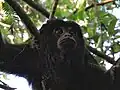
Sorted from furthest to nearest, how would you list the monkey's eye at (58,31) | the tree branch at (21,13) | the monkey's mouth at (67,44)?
the monkey's eye at (58,31), the monkey's mouth at (67,44), the tree branch at (21,13)

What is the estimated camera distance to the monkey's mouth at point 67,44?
9.17 feet

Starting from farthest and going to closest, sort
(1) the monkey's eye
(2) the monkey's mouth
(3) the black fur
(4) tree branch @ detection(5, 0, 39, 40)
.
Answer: (1) the monkey's eye < (3) the black fur < (2) the monkey's mouth < (4) tree branch @ detection(5, 0, 39, 40)

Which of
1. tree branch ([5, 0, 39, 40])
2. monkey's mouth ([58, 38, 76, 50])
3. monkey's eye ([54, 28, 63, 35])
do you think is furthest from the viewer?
monkey's eye ([54, 28, 63, 35])

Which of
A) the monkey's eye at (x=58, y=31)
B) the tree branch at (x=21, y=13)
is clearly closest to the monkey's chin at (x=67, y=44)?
the monkey's eye at (x=58, y=31)

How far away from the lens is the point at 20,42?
295 cm

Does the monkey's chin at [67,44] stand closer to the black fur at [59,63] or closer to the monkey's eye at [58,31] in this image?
the black fur at [59,63]

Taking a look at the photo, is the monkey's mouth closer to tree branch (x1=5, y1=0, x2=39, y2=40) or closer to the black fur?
the black fur

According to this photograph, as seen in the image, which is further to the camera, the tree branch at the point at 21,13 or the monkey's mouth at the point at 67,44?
the monkey's mouth at the point at 67,44

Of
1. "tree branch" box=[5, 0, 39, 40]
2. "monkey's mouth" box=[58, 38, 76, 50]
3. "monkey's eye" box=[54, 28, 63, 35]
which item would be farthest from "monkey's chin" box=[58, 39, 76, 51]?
"tree branch" box=[5, 0, 39, 40]

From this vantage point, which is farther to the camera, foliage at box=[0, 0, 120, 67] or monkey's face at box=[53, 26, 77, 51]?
monkey's face at box=[53, 26, 77, 51]

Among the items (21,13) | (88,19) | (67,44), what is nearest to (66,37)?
(67,44)

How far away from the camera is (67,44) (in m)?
2.79

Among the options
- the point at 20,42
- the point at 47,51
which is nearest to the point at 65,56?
the point at 47,51

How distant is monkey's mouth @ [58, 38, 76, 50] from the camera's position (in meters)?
2.79
